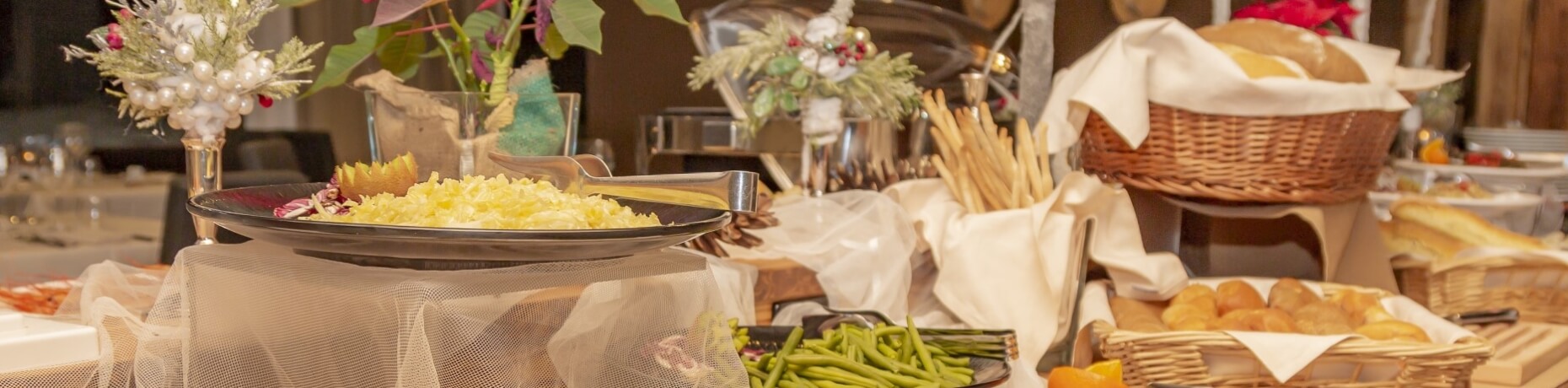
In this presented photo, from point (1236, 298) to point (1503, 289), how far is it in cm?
72

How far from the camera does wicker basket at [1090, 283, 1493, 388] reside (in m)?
1.32

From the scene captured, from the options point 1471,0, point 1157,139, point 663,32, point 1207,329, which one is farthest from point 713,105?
point 1471,0

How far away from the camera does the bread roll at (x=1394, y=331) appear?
139 centimetres

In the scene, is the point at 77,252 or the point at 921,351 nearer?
the point at 921,351

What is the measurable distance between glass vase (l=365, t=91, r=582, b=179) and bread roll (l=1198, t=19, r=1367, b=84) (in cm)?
107

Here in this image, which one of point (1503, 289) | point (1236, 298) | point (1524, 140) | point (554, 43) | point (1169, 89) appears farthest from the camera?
point (1524, 140)

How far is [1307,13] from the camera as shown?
1840 millimetres

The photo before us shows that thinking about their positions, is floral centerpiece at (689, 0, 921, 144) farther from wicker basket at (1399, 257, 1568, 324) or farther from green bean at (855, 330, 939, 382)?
wicker basket at (1399, 257, 1568, 324)

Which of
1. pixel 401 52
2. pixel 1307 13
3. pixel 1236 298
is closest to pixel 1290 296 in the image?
pixel 1236 298

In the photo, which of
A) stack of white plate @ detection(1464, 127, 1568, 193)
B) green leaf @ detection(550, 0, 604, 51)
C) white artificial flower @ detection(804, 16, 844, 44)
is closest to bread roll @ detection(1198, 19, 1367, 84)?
white artificial flower @ detection(804, 16, 844, 44)

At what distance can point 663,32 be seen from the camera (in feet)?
7.32

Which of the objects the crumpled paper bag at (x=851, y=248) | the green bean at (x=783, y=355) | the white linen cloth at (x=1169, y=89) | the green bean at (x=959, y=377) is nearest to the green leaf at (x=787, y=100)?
the crumpled paper bag at (x=851, y=248)

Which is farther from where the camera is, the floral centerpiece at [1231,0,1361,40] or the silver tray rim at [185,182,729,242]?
the floral centerpiece at [1231,0,1361,40]

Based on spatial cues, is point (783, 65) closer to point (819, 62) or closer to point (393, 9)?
point (819, 62)
